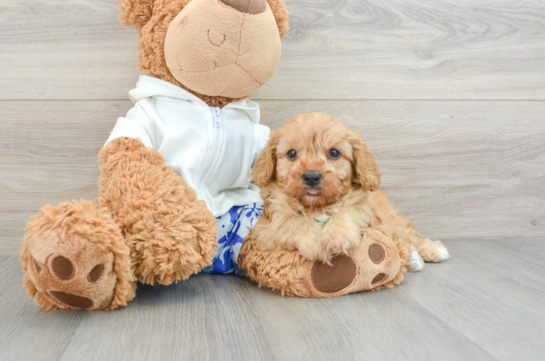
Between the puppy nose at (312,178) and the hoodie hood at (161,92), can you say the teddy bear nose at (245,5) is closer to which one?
the hoodie hood at (161,92)

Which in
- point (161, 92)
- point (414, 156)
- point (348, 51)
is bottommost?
point (414, 156)

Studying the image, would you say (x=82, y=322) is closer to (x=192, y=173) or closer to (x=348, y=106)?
(x=192, y=173)

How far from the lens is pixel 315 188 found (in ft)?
3.42

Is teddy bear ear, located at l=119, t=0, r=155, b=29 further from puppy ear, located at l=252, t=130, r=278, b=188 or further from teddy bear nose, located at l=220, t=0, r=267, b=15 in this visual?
puppy ear, located at l=252, t=130, r=278, b=188

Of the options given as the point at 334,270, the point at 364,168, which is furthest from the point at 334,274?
the point at 364,168

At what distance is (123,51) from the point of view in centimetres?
148

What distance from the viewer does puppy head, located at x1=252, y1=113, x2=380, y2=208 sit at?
3.44ft

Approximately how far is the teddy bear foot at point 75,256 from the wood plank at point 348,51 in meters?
0.71

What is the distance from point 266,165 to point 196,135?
235 millimetres

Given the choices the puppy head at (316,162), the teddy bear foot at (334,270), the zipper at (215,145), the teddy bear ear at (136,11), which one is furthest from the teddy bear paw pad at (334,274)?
the teddy bear ear at (136,11)

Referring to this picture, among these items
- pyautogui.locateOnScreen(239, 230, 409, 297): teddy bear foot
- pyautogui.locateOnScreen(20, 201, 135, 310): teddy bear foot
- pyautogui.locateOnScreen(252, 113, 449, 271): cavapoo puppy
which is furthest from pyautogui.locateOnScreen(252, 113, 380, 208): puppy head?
pyautogui.locateOnScreen(20, 201, 135, 310): teddy bear foot

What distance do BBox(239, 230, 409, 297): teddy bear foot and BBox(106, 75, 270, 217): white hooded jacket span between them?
245mm

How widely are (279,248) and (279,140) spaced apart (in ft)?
0.94

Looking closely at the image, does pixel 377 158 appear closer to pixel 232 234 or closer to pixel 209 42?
pixel 232 234
